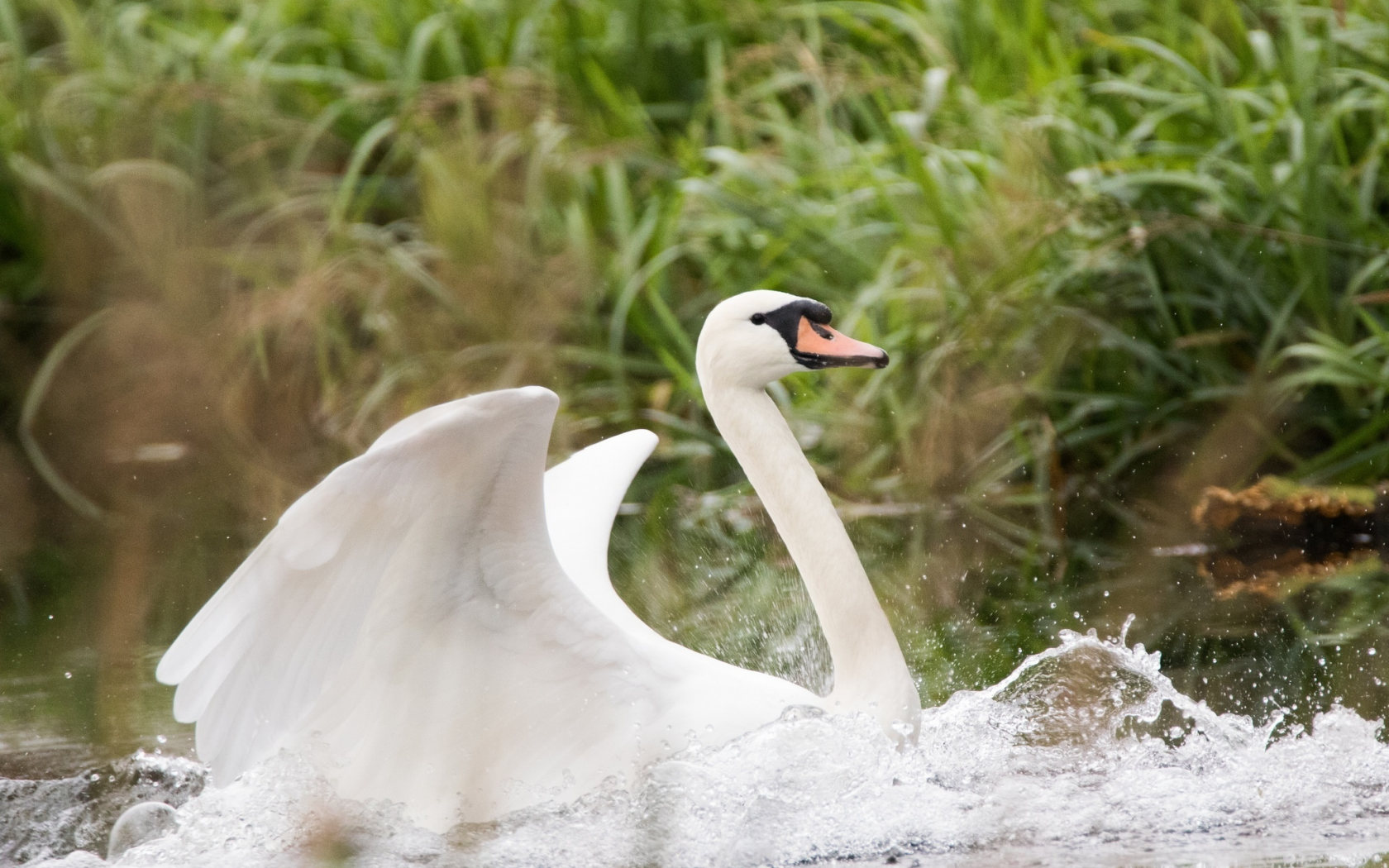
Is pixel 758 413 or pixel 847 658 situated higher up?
pixel 758 413

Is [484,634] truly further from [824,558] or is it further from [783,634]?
[783,634]

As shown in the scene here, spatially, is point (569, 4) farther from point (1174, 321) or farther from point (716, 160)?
point (1174, 321)

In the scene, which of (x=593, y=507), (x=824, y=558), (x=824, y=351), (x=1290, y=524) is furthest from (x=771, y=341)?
(x=1290, y=524)

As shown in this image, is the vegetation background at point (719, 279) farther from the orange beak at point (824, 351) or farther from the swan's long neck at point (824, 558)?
the orange beak at point (824, 351)

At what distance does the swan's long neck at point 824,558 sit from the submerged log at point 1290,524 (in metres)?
2.28

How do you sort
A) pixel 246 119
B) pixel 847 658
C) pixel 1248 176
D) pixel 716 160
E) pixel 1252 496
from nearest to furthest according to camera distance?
pixel 847 658
pixel 1252 496
pixel 1248 176
pixel 716 160
pixel 246 119

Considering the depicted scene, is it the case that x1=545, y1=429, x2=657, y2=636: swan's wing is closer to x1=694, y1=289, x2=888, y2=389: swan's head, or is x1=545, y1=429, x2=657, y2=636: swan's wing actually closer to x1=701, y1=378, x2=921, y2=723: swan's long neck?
x1=701, y1=378, x2=921, y2=723: swan's long neck

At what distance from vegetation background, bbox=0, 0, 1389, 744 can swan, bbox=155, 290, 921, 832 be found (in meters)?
0.82

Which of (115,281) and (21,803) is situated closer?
(21,803)

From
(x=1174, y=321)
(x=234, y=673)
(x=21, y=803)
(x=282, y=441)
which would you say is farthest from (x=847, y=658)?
(x=282, y=441)

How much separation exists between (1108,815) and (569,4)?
6498 mm

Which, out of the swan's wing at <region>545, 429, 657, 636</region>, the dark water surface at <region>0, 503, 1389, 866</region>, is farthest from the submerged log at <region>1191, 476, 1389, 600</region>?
the swan's wing at <region>545, 429, 657, 636</region>

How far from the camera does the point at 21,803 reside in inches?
156

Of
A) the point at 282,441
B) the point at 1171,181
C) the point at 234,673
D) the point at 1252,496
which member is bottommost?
Answer: the point at 282,441
